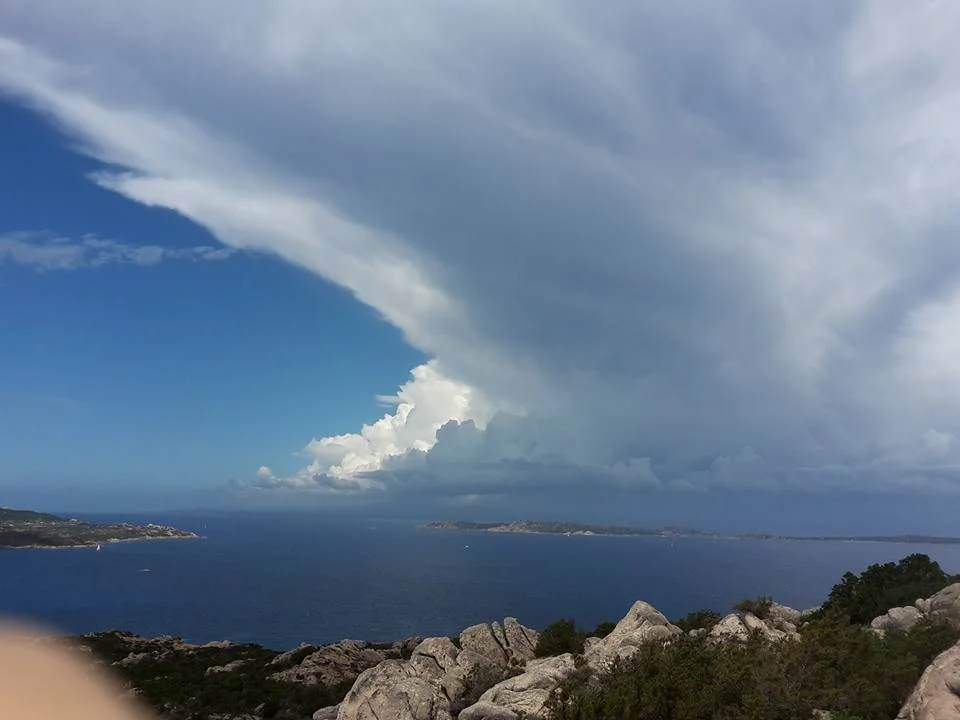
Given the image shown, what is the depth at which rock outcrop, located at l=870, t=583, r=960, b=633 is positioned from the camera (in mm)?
27984

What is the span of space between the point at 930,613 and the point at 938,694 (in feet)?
62.4

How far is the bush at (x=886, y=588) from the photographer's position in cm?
4516

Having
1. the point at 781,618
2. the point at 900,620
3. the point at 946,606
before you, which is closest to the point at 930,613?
the point at 946,606

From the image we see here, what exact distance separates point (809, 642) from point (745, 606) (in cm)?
1199

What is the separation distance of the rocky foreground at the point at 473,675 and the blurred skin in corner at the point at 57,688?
2046mm

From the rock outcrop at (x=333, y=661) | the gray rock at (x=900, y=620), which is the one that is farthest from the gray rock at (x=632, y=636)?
the rock outcrop at (x=333, y=661)

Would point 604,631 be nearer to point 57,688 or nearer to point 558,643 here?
point 558,643

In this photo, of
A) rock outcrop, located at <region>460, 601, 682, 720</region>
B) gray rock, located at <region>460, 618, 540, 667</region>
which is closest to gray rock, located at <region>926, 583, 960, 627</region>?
rock outcrop, located at <region>460, 601, 682, 720</region>

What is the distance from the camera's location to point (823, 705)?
17.0 metres

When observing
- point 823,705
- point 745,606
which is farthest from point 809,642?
point 745,606

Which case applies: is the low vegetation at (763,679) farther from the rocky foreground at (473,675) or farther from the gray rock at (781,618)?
the gray rock at (781,618)

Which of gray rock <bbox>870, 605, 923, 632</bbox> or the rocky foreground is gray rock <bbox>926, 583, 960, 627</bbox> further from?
gray rock <bbox>870, 605, 923, 632</bbox>

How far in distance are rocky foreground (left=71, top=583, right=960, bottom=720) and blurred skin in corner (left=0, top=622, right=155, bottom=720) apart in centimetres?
205

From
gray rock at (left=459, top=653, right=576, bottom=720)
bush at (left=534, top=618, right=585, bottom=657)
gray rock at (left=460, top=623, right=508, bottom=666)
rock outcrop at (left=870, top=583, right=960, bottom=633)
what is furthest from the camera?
bush at (left=534, top=618, right=585, bottom=657)
